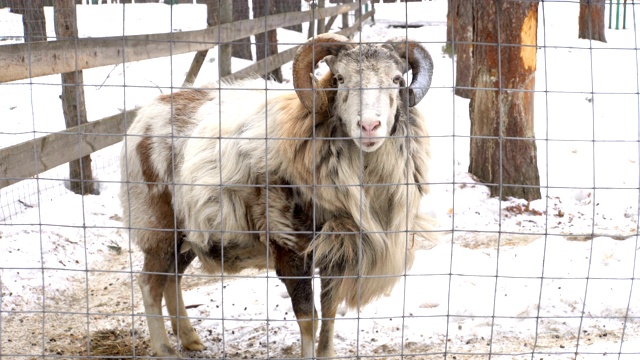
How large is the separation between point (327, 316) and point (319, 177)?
0.97m

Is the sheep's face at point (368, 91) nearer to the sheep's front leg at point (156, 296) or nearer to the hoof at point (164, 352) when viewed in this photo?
the sheep's front leg at point (156, 296)

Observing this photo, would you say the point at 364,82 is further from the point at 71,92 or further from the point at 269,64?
the point at 269,64

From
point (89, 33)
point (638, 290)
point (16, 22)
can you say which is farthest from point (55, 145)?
point (89, 33)

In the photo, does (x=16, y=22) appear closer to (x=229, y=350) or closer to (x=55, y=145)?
(x=55, y=145)

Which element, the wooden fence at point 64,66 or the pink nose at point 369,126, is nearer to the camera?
A: the pink nose at point 369,126

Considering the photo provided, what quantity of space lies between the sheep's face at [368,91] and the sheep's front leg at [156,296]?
1.76m

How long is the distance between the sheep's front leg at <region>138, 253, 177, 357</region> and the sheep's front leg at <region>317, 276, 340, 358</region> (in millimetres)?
1116

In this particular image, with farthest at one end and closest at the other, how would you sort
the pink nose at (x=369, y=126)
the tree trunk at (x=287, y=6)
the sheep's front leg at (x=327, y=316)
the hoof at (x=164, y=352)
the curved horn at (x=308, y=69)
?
1. the tree trunk at (x=287, y=6)
2. the hoof at (x=164, y=352)
3. the sheep's front leg at (x=327, y=316)
4. the curved horn at (x=308, y=69)
5. the pink nose at (x=369, y=126)

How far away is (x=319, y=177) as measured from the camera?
14.6 feet

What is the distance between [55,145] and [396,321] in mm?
3294

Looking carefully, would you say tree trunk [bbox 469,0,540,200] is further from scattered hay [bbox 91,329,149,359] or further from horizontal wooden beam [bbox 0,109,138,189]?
scattered hay [bbox 91,329,149,359]

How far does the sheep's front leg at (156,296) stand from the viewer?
5191 millimetres

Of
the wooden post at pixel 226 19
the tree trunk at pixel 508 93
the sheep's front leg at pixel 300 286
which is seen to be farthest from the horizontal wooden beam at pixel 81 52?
the tree trunk at pixel 508 93

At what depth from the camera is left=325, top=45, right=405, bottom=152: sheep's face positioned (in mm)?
4039
